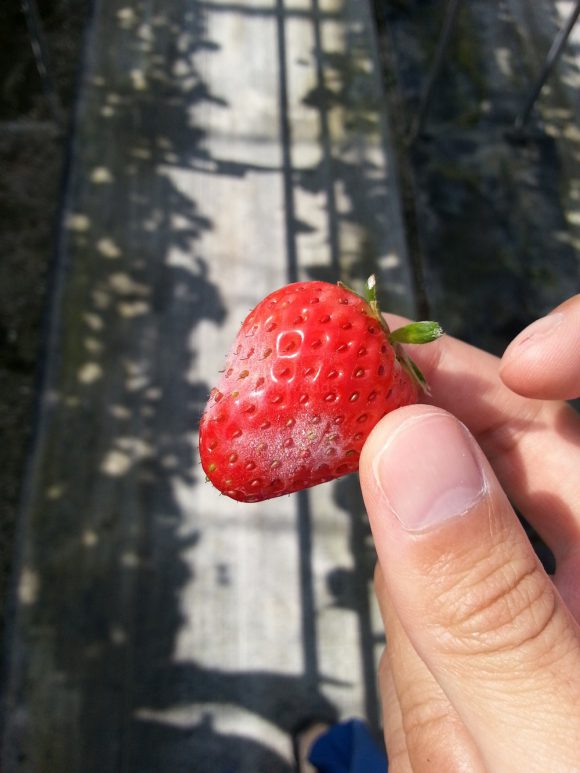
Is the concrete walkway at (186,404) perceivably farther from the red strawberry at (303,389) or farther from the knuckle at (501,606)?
the knuckle at (501,606)

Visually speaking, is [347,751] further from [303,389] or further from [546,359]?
[303,389]

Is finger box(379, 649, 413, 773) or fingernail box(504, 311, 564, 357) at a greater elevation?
fingernail box(504, 311, 564, 357)

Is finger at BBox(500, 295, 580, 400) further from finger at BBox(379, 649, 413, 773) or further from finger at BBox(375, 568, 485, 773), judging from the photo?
finger at BBox(379, 649, 413, 773)

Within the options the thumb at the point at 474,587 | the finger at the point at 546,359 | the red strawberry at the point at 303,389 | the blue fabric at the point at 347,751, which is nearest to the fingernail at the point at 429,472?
the thumb at the point at 474,587

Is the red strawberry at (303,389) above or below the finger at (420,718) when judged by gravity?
above

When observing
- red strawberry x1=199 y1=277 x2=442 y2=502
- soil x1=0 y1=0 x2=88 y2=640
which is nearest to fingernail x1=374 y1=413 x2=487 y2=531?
red strawberry x1=199 y1=277 x2=442 y2=502

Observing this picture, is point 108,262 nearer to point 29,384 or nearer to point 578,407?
point 29,384
